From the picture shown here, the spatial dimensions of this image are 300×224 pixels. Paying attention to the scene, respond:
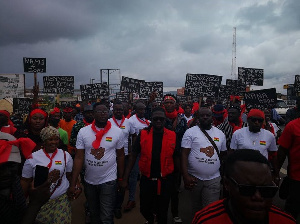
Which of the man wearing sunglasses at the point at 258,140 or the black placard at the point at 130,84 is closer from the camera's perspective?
the man wearing sunglasses at the point at 258,140

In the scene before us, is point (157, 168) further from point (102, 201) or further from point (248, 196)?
point (248, 196)

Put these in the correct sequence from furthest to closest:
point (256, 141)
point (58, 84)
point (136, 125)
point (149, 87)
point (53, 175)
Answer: point (149, 87) < point (58, 84) < point (136, 125) < point (256, 141) < point (53, 175)

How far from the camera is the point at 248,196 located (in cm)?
141

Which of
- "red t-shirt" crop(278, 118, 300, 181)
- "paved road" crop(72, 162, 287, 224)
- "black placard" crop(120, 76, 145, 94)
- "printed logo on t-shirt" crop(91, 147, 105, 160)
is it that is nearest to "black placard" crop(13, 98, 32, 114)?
"black placard" crop(120, 76, 145, 94)

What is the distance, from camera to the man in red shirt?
3.33 meters

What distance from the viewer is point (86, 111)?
5258 millimetres

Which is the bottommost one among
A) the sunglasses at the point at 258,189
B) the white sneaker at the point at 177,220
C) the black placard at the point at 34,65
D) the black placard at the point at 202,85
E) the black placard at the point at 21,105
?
the white sneaker at the point at 177,220

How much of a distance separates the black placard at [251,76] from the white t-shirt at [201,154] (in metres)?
6.62

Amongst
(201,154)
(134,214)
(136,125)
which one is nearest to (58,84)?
(136,125)

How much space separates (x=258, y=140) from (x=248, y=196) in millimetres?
2696

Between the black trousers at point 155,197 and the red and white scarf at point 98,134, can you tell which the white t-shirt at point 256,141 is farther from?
the red and white scarf at point 98,134

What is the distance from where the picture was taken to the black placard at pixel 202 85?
8.67 m

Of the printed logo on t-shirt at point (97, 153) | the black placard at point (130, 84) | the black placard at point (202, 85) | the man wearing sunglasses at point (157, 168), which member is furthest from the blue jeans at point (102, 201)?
the black placard at point (130, 84)

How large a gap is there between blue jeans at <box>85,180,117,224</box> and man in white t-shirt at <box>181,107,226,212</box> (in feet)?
3.78
